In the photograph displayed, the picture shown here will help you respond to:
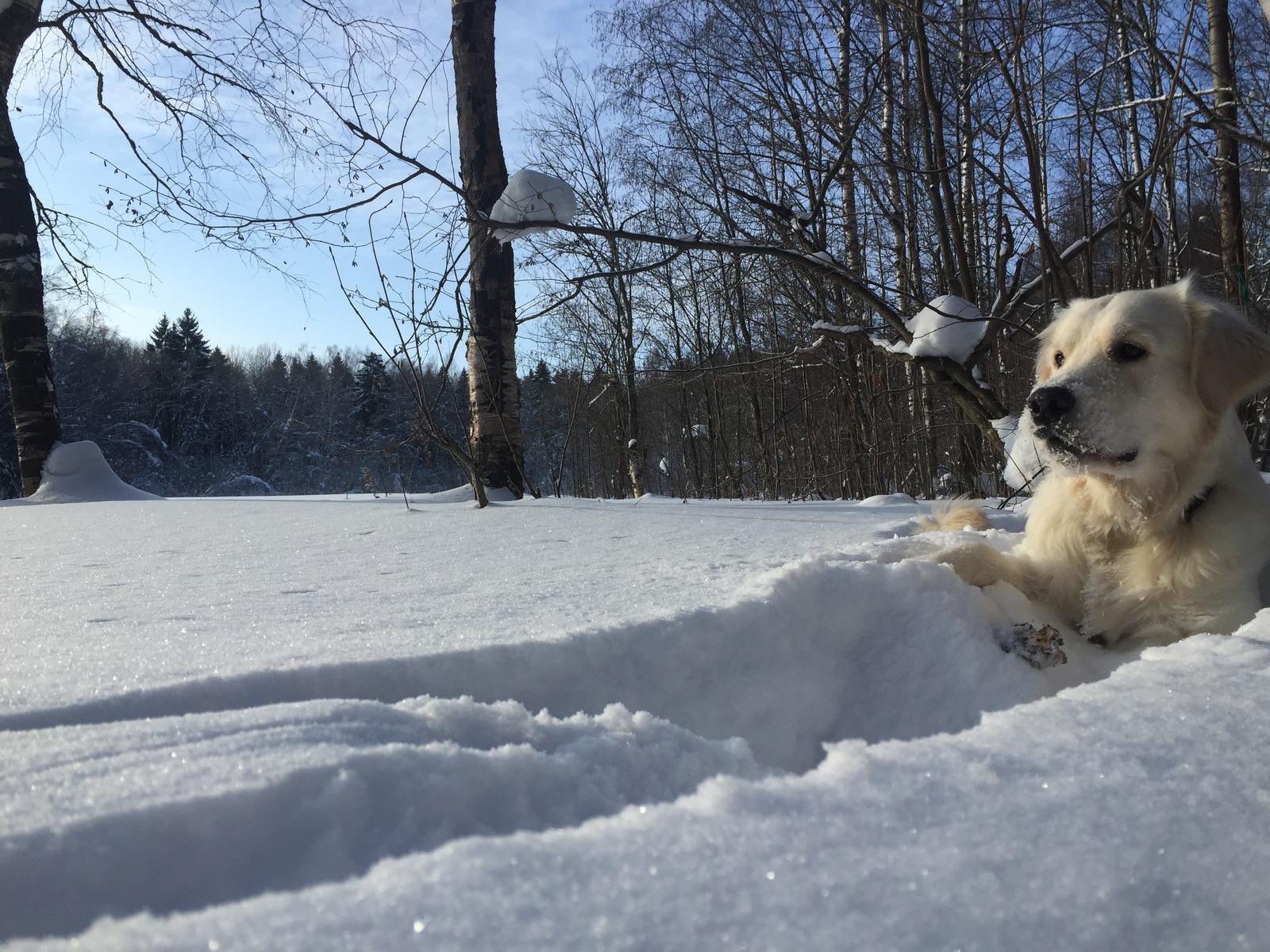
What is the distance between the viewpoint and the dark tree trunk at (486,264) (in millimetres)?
5094

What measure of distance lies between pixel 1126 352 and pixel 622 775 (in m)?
2.12

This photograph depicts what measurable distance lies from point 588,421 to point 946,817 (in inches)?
936

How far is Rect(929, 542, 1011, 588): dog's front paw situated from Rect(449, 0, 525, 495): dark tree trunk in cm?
355

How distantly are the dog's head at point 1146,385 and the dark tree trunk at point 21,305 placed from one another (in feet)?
25.8

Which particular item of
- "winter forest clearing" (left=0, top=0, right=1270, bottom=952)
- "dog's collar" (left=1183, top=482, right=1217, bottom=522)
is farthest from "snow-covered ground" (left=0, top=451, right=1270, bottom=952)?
"dog's collar" (left=1183, top=482, right=1217, bottom=522)

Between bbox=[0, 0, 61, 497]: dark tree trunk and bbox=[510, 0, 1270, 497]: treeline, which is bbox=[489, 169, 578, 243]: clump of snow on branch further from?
bbox=[0, 0, 61, 497]: dark tree trunk

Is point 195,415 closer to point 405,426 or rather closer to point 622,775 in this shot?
point 405,426

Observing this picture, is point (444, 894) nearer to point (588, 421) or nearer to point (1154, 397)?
point (1154, 397)

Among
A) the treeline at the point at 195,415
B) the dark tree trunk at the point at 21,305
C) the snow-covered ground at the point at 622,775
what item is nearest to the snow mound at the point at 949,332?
the snow-covered ground at the point at 622,775

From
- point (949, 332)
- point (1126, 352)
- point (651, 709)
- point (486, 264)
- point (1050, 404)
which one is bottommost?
point (651, 709)

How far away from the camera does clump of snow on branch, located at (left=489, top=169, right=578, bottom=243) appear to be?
138 inches

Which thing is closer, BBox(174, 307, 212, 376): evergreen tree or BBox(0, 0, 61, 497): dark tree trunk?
BBox(0, 0, 61, 497): dark tree trunk

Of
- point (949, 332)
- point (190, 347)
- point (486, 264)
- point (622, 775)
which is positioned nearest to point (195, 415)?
point (190, 347)

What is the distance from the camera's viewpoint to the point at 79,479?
5840 mm
